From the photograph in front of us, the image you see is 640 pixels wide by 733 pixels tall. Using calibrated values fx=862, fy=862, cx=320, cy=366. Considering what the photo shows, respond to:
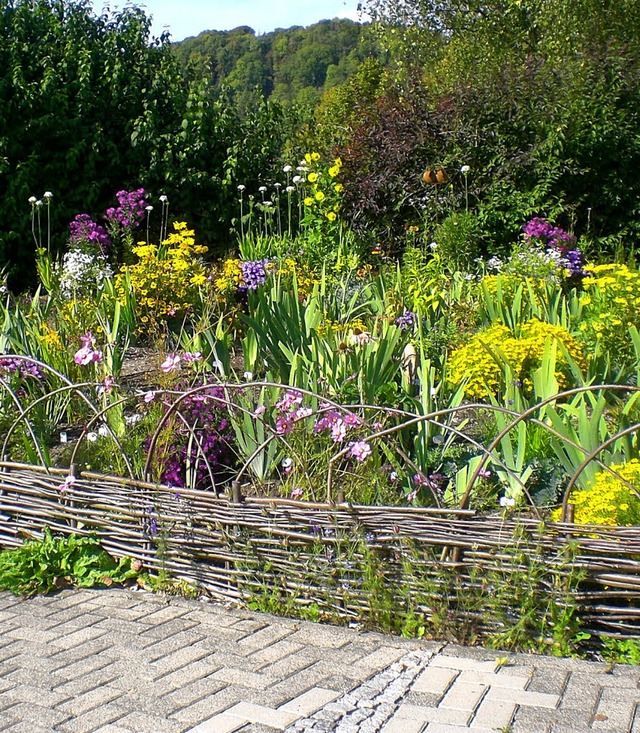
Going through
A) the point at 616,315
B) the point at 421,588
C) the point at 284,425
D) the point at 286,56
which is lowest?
the point at 421,588

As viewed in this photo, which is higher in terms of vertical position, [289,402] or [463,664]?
[289,402]

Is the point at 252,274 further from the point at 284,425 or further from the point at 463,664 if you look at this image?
the point at 463,664

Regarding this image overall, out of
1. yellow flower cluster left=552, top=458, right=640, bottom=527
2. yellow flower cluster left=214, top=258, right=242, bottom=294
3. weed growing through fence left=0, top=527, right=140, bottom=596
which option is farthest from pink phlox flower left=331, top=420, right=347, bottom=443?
yellow flower cluster left=214, top=258, right=242, bottom=294

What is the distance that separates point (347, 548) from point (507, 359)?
1.52m

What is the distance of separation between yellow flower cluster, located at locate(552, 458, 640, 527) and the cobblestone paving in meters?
0.51

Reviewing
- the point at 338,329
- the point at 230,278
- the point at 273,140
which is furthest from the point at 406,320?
the point at 273,140

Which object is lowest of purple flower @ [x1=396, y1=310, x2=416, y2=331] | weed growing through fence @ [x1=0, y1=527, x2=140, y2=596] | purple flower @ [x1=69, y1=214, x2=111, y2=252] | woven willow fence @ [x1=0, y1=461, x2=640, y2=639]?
weed growing through fence @ [x1=0, y1=527, x2=140, y2=596]

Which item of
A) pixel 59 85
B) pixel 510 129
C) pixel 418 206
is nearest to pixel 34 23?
pixel 59 85

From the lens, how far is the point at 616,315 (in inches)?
179

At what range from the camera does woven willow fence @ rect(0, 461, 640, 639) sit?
2557 millimetres

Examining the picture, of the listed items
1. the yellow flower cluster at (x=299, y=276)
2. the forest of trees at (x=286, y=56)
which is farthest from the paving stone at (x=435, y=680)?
the forest of trees at (x=286, y=56)

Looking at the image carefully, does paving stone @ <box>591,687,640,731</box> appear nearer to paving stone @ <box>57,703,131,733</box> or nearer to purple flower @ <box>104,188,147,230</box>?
paving stone @ <box>57,703,131,733</box>

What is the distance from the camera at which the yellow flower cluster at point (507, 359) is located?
13.1ft

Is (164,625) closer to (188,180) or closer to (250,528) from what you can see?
(250,528)
